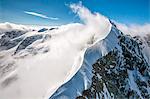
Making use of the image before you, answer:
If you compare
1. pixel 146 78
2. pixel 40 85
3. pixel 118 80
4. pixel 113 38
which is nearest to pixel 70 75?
pixel 40 85

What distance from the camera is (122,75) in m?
113

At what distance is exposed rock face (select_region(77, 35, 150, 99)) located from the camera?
88812 millimetres

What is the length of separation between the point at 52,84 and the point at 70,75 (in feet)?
16.4

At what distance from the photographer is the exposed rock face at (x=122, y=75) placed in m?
88.8

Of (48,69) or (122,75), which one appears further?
(122,75)

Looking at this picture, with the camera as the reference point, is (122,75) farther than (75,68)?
Yes

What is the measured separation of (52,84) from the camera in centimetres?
7925

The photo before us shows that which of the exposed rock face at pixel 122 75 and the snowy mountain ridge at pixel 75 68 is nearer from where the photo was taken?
the snowy mountain ridge at pixel 75 68

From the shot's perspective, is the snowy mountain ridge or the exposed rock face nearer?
the snowy mountain ridge

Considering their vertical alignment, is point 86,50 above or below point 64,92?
above

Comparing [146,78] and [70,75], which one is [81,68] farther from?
[146,78]

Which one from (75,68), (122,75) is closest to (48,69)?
(75,68)

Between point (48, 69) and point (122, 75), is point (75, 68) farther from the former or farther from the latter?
point (122, 75)

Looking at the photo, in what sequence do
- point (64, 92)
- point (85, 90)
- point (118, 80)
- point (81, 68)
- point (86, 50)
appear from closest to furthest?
1. point (64, 92)
2. point (85, 90)
3. point (81, 68)
4. point (86, 50)
5. point (118, 80)
